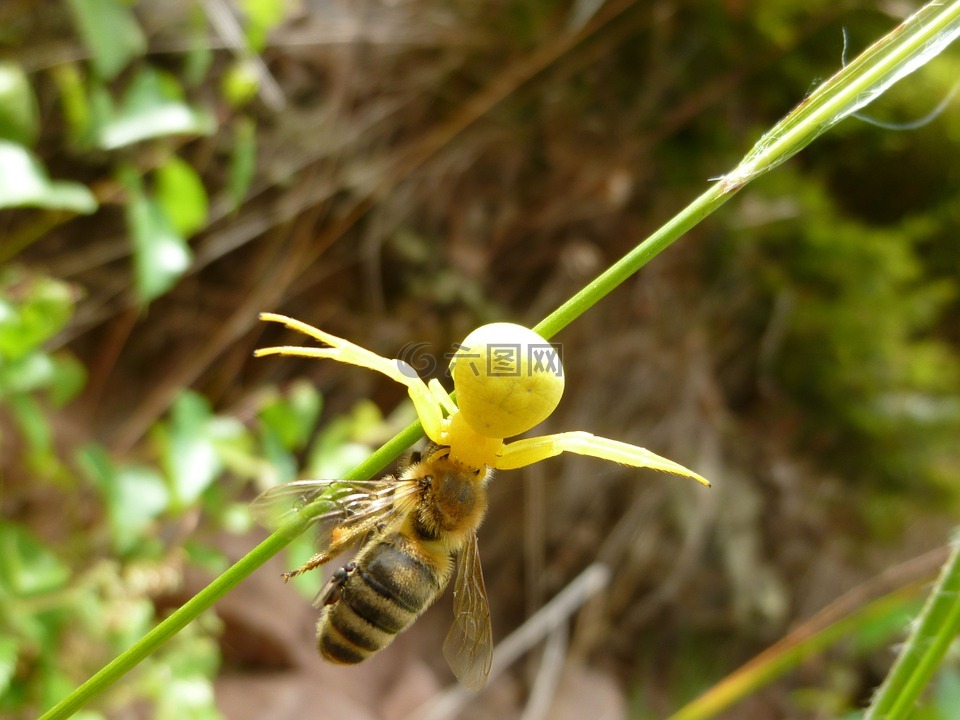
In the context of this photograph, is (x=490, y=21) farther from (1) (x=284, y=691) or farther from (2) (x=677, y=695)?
(2) (x=677, y=695)

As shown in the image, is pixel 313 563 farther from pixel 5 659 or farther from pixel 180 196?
pixel 180 196

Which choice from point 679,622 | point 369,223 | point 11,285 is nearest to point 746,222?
point 369,223

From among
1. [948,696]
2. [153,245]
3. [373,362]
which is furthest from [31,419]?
[948,696]

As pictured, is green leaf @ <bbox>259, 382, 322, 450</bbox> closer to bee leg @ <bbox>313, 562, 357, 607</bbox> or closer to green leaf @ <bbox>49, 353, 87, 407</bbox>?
green leaf @ <bbox>49, 353, 87, 407</bbox>

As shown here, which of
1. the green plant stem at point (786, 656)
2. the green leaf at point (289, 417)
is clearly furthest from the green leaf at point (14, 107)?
the green plant stem at point (786, 656)

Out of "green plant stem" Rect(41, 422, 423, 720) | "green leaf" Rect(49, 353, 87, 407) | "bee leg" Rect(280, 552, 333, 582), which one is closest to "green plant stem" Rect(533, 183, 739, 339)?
"green plant stem" Rect(41, 422, 423, 720)

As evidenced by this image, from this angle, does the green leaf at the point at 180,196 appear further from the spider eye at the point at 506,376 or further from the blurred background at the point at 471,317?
the spider eye at the point at 506,376
